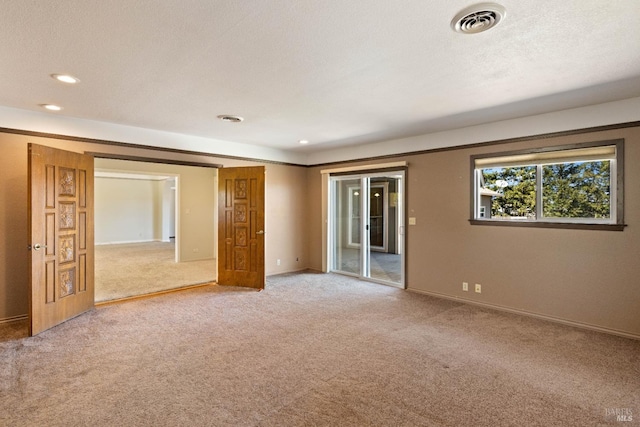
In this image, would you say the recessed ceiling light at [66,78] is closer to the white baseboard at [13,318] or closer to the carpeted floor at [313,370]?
the carpeted floor at [313,370]

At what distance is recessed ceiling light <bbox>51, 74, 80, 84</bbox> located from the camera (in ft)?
9.29

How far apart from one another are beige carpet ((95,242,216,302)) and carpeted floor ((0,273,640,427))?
1.07 m

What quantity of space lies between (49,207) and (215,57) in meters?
2.70

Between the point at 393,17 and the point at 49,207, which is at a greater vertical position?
the point at 393,17

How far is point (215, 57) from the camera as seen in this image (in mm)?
2484

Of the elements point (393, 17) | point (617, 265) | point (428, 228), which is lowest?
point (617, 265)

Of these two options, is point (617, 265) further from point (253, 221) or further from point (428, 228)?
point (253, 221)

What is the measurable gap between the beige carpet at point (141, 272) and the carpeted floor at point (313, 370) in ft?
3.50

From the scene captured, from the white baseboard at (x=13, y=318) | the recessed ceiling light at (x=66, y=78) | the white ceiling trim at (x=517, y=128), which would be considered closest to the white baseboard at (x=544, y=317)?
the white ceiling trim at (x=517, y=128)

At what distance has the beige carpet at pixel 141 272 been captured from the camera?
5.27 meters

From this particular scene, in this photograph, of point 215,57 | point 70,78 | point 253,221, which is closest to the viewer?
point 215,57

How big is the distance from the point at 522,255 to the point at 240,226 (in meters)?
4.21

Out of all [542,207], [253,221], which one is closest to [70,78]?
[253,221]
